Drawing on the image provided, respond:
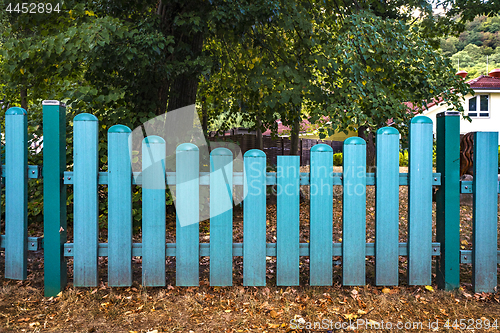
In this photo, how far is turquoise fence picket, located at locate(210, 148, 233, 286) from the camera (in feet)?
8.48

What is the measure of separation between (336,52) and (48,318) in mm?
3737

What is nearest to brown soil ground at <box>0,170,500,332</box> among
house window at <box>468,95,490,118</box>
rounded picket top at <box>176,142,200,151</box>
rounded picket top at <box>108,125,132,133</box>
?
rounded picket top at <box>176,142,200,151</box>

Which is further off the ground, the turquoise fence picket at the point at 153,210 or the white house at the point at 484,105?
the white house at the point at 484,105

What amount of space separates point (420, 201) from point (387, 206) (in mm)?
254

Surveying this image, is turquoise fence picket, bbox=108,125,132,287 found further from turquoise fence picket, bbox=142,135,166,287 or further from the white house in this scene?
the white house

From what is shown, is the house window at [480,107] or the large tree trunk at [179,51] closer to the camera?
the large tree trunk at [179,51]

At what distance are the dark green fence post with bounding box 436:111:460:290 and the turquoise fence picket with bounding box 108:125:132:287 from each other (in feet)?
7.74

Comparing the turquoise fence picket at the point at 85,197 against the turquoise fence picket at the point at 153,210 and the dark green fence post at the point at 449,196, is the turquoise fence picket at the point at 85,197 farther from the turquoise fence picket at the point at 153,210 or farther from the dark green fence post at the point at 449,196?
the dark green fence post at the point at 449,196

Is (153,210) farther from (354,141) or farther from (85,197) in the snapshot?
(354,141)

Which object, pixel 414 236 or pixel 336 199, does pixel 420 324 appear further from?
pixel 336 199

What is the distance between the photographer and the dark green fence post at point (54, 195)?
8.41 feet

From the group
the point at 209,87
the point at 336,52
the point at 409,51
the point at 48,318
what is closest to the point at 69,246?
the point at 48,318

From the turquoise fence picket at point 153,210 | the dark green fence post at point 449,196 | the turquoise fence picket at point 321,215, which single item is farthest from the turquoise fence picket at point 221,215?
the dark green fence post at point 449,196

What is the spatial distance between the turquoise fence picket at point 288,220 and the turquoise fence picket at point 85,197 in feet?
4.51
